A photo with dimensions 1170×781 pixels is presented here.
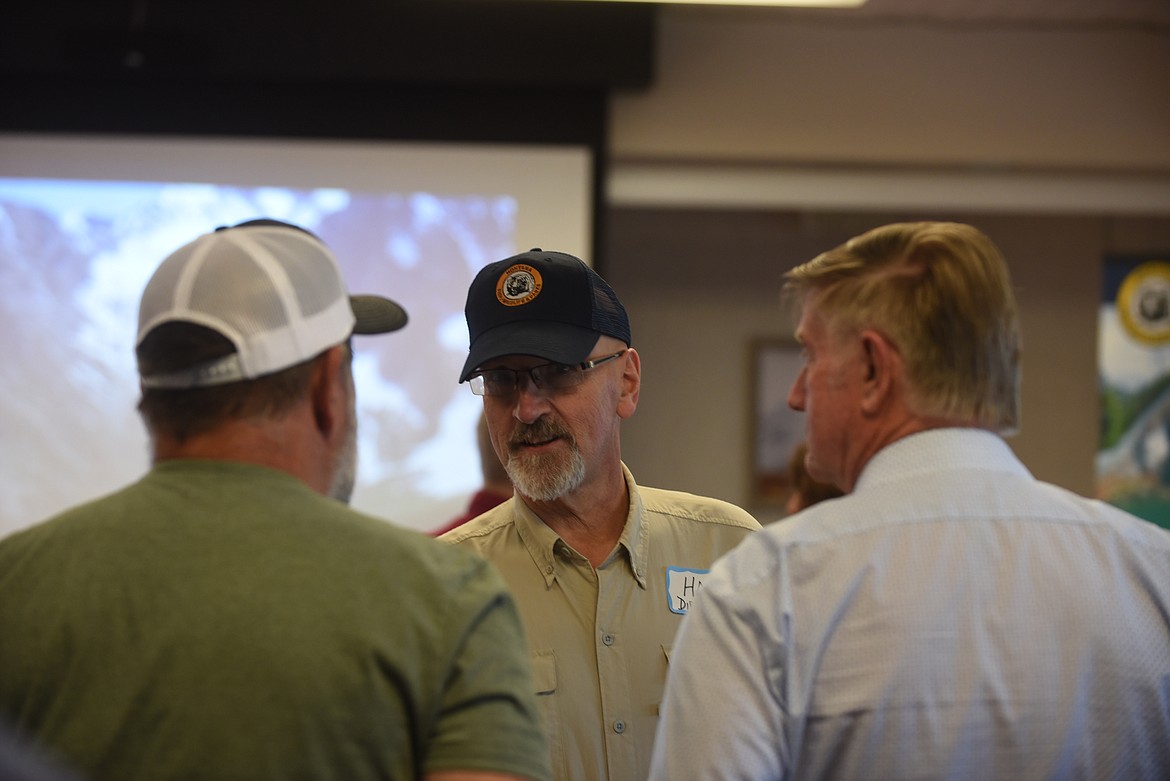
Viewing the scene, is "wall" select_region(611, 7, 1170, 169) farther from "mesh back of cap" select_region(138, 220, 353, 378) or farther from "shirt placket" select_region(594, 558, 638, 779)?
"mesh back of cap" select_region(138, 220, 353, 378)

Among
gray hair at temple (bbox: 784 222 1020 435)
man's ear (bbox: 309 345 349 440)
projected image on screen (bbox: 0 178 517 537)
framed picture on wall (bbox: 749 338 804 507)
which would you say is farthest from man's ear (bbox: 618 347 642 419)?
framed picture on wall (bbox: 749 338 804 507)

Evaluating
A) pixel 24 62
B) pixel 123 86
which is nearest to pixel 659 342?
pixel 123 86

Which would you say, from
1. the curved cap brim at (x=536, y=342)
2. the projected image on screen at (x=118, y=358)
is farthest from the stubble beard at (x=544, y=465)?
the projected image on screen at (x=118, y=358)

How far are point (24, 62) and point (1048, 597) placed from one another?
454 cm

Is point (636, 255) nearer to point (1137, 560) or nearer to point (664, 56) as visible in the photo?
point (664, 56)

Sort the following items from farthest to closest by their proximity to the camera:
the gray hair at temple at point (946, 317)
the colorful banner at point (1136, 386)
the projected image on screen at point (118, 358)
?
the colorful banner at point (1136, 386) → the projected image on screen at point (118, 358) → the gray hair at temple at point (946, 317)

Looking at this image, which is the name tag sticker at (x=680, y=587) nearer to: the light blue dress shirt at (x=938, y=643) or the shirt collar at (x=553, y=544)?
the shirt collar at (x=553, y=544)

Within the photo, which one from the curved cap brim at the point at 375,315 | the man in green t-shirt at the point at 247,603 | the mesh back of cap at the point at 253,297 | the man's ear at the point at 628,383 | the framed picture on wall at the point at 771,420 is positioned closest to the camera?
the man in green t-shirt at the point at 247,603

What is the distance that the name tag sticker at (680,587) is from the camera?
68.0 inches

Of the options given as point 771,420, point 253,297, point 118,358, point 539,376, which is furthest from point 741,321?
point 253,297

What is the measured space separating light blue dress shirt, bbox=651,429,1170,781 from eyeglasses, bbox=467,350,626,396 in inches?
26.5

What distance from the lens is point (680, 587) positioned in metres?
1.74

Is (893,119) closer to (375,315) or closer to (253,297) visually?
(375,315)

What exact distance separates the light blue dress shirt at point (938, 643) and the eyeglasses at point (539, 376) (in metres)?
0.67
